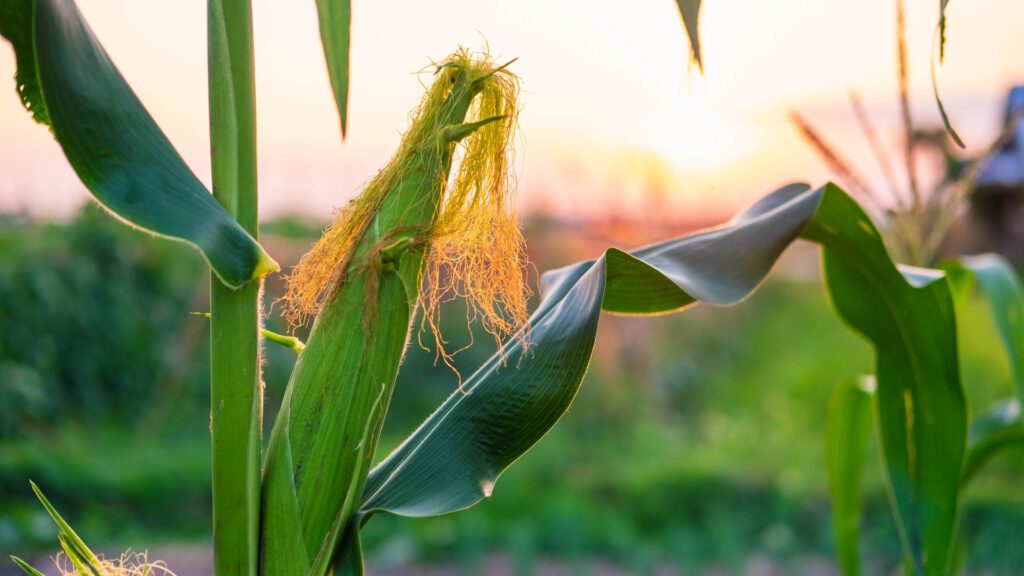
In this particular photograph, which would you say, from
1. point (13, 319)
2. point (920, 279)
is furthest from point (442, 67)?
point (13, 319)

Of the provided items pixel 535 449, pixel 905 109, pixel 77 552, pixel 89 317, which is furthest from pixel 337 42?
pixel 89 317

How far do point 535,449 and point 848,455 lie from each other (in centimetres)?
257

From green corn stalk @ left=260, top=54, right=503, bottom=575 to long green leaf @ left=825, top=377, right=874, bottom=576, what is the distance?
0.92m

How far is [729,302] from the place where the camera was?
71 centimetres

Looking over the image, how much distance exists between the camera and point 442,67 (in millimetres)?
587

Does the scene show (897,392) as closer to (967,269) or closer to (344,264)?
(967,269)

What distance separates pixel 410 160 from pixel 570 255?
465 centimetres

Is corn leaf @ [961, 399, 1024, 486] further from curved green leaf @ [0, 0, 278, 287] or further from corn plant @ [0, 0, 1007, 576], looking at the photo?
curved green leaf @ [0, 0, 278, 287]

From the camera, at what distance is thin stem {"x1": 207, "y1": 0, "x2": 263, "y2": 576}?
0.53 metres

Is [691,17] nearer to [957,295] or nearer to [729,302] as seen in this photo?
[729,302]

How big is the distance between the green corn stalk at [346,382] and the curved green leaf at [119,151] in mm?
73

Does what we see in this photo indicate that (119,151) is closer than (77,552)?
Yes

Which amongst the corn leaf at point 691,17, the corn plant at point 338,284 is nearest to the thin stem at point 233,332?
the corn plant at point 338,284

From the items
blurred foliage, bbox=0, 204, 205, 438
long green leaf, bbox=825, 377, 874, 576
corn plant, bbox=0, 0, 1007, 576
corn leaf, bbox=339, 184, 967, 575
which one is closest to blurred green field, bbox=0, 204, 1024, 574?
blurred foliage, bbox=0, 204, 205, 438
